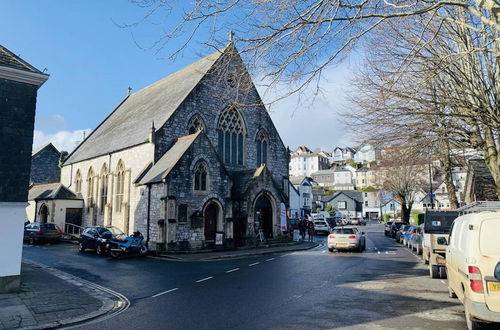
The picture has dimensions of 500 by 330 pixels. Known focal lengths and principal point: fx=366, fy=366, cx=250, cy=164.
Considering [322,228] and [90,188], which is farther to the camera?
[322,228]

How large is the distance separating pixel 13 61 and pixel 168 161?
11.7 metres

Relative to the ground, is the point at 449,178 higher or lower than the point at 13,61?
lower

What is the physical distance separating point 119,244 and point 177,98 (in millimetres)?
12353

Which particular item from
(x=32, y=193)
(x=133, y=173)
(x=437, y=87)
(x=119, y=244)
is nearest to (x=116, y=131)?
(x=133, y=173)

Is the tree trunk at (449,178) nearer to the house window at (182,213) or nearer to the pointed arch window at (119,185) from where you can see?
the house window at (182,213)

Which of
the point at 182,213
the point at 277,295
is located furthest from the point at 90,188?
the point at 277,295

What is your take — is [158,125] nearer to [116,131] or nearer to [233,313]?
[116,131]

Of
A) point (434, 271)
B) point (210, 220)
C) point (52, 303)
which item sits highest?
point (210, 220)

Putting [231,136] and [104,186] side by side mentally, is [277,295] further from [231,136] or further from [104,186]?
[104,186]

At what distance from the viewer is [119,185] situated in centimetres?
2794

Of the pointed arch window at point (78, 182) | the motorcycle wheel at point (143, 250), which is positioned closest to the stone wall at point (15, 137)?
the motorcycle wheel at point (143, 250)

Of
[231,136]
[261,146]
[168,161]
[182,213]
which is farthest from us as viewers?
[261,146]

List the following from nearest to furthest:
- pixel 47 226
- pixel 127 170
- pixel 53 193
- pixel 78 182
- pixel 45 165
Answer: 1. pixel 127 170
2. pixel 47 226
3. pixel 53 193
4. pixel 78 182
5. pixel 45 165

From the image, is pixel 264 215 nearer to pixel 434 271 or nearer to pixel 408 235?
pixel 408 235
